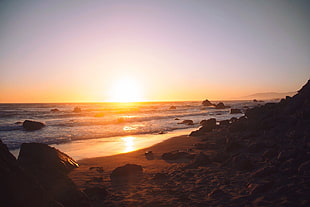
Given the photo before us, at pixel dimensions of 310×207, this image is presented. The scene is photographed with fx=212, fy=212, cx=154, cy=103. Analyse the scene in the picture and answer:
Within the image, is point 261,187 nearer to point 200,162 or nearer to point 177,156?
point 200,162

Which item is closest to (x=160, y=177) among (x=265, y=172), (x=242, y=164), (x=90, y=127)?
(x=242, y=164)

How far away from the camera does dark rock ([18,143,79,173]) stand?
27.4 feet

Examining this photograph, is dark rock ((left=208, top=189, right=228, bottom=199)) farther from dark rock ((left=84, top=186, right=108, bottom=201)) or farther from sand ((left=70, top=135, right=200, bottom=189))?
sand ((left=70, top=135, right=200, bottom=189))

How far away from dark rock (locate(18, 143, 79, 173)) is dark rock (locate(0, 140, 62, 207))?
401 centimetres

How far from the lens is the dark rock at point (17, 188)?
3.88 meters

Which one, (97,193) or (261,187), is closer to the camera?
(261,187)

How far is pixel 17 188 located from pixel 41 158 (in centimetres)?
515

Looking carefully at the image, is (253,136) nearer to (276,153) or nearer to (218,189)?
(276,153)

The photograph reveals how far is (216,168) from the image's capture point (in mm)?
9172

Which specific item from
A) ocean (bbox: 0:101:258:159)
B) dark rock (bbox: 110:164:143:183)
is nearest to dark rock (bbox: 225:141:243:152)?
dark rock (bbox: 110:164:143:183)

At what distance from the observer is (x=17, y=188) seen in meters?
4.04

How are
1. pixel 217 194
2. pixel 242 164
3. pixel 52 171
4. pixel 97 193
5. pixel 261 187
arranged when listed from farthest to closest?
pixel 242 164 < pixel 52 171 < pixel 97 193 < pixel 217 194 < pixel 261 187

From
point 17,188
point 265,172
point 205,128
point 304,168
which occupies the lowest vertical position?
A: point 205,128

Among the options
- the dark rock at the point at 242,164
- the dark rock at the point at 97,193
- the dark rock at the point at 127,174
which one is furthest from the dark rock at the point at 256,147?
the dark rock at the point at 97,193
